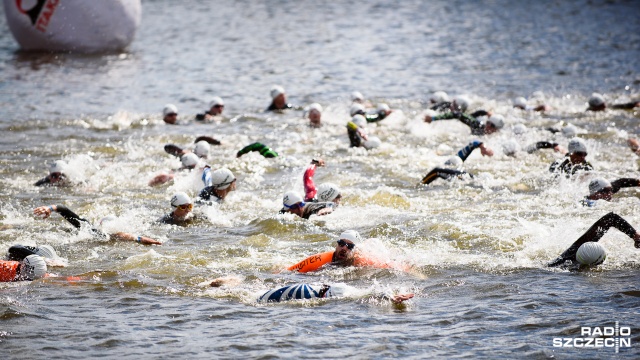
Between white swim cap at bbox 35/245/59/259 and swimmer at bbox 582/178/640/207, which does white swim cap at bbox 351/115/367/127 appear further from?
white swim cap at bbox 35/245/59/259

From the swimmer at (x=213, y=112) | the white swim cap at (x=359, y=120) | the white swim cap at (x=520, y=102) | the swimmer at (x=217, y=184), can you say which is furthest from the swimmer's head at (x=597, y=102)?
the swimmer at (x=217, y=184)

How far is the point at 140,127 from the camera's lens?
2319 cm

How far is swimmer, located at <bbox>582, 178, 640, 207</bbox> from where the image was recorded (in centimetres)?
1532

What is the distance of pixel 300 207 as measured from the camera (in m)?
15.1

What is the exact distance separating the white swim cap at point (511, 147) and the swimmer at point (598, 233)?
24.3 ft

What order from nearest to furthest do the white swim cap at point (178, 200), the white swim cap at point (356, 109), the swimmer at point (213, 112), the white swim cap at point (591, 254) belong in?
the white swim cap at point (591, 254)
the white swim cap at point (178, 200)
the white swim cap at point (356, 109)
the swimmer at point (213, 112)

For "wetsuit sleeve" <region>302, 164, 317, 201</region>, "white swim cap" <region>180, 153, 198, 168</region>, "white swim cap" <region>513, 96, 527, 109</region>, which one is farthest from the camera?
"white swim cap" <region>513, 96, 527, 109</region>

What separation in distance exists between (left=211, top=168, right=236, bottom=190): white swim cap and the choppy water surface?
0.52 meters

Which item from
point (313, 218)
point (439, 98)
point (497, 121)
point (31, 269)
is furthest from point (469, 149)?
point (31, 269)

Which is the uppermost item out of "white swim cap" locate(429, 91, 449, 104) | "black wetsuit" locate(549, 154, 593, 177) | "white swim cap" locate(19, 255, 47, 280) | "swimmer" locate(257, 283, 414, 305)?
"white swim cap" locate(429, 91, 449, 104)

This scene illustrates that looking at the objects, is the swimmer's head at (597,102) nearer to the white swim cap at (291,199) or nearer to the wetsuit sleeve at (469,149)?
the wetsuit sleeve at (469,149)

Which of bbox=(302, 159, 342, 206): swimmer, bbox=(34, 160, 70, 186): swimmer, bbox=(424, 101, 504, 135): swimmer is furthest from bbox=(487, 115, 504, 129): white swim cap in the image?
bbox=(34, 160, 70, 186): swimmer

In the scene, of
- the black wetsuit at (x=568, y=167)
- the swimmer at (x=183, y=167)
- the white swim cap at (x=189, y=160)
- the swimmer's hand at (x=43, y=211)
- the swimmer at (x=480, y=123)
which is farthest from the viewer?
the swimmer at (x=480, y=123)

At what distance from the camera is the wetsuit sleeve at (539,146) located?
18.8 meters
